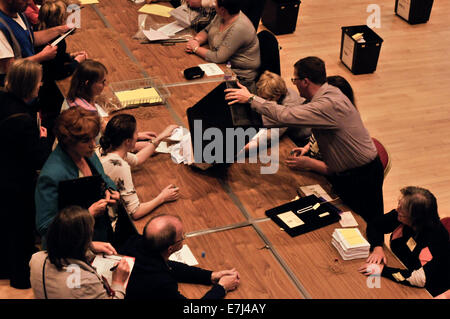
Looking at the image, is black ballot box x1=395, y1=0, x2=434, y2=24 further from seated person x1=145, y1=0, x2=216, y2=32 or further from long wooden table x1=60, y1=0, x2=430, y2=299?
long wooden table x1=60, y1=0, x2=430, y2=299

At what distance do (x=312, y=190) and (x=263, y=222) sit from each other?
1.56 feet

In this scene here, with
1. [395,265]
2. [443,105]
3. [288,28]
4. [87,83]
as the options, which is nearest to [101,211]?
[87,83]

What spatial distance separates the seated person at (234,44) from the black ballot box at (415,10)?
4106mm

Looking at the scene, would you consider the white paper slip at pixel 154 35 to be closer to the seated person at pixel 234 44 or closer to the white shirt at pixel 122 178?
A: the seated person at pixel 234 44

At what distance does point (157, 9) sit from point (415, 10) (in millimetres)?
4188

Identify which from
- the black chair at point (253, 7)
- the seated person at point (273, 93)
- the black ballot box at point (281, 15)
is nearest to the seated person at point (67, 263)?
the seated person at point (273, 93)

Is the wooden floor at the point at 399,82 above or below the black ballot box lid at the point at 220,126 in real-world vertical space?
below

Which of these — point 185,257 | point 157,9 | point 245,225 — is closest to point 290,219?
point 245,225

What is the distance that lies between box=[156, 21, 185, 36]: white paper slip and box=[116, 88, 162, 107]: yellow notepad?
120 cm

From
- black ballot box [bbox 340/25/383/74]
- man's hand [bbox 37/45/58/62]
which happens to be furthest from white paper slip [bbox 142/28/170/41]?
black ballot box [bbox 340/25/383/74]

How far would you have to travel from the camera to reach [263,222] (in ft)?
12.0

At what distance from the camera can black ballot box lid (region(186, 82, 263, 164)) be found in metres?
3.80

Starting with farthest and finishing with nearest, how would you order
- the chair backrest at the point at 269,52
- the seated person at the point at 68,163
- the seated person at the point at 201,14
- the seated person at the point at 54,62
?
1. the seated person at the point at 201,14
2. the chair backrest at the point at 269,52
3. the seated person at the point at 54,62
4. the seated person at the point at 68,163

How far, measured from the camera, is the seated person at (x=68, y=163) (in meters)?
3.26
